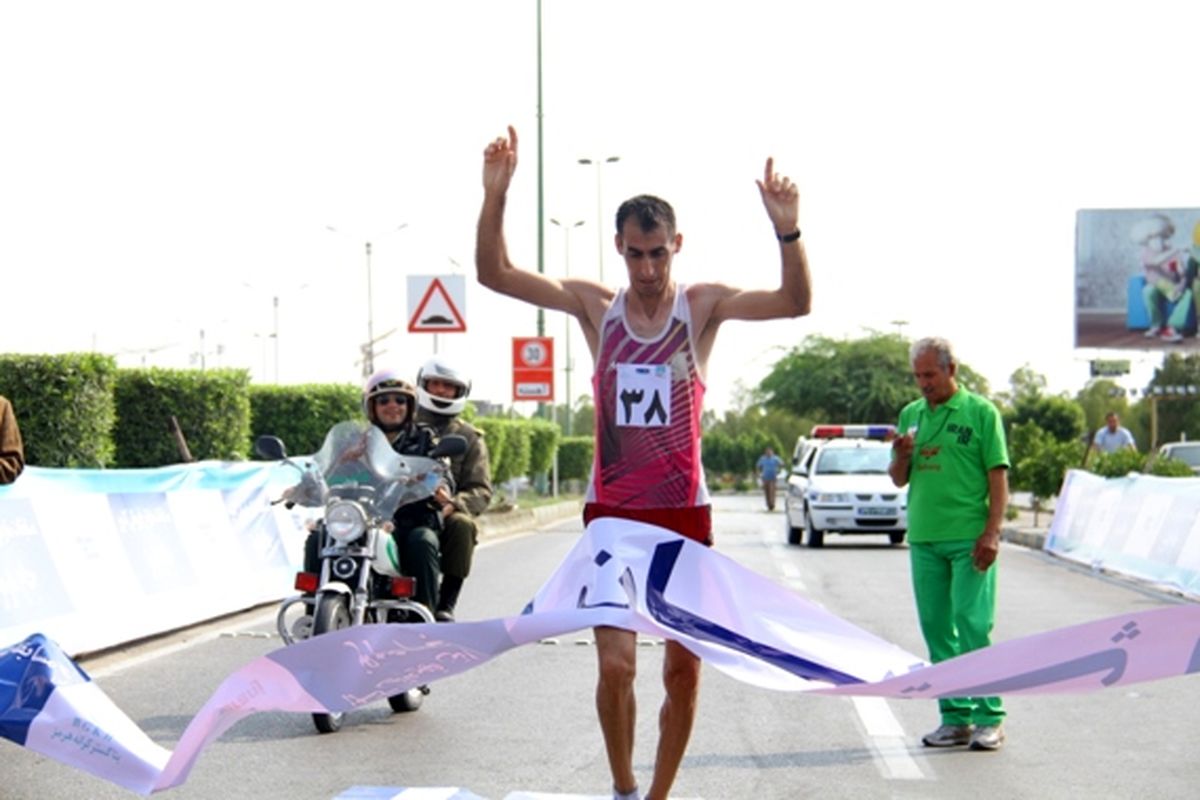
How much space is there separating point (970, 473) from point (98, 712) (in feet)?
14.8

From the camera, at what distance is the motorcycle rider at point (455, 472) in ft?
32.6

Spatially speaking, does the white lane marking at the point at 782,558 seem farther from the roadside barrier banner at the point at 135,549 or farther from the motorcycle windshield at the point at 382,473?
the motorcycle windshield at the point at 382,473

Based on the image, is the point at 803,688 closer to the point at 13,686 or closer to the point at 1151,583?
the point at 13,686

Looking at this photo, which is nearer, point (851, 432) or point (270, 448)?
point (270, 448)

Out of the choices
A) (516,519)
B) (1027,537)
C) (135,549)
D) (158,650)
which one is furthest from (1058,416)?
(158,650)

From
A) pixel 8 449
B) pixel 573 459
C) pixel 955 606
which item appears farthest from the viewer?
pixel 573 459

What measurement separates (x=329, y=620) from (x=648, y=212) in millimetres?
3386

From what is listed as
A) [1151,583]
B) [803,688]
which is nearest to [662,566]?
[803,688]

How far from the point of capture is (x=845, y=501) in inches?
1112

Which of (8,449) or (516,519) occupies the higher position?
(8,449)

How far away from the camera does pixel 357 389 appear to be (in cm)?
3114

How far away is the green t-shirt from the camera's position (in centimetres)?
898

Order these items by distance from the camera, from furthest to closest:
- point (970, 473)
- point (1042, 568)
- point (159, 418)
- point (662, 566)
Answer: point (159, 418) < point (1042, 568) < point (970, 473) < point (662, 566)

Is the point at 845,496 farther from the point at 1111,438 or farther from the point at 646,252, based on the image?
the point at 646,252
